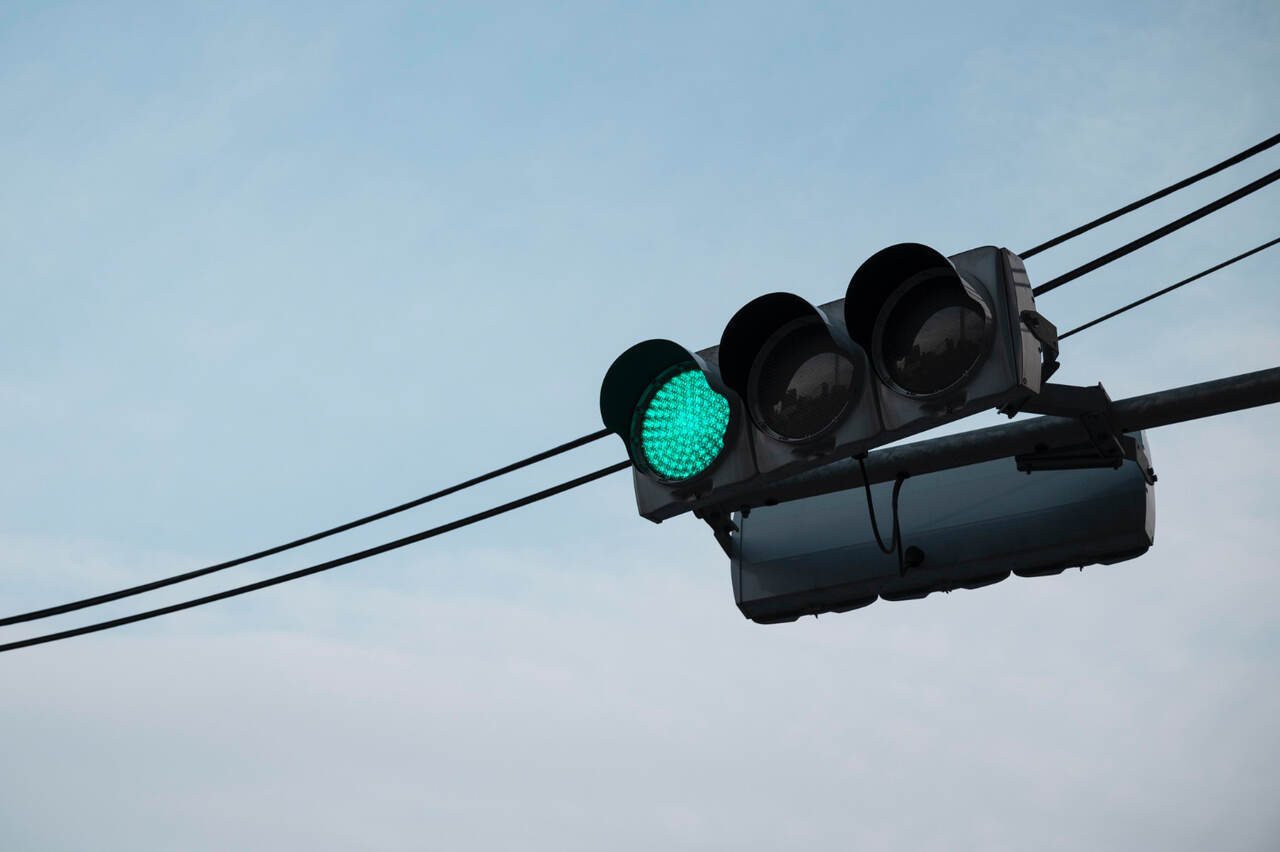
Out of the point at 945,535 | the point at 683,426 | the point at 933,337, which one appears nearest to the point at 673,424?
the point at 683,426

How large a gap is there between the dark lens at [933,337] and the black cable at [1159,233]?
2.73ft

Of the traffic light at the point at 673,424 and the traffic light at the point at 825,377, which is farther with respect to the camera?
the traffic light at the point at 673,424

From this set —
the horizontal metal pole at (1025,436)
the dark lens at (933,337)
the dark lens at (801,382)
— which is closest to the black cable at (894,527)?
the horizontal metal pole at (1025,436)

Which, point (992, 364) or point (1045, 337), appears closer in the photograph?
point (992, 364)

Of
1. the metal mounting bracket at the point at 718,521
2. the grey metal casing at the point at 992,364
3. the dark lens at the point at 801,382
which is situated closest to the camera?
the grey metal casing at the point at 992,364

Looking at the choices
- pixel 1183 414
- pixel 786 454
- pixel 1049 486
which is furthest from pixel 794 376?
pixel 1049 486

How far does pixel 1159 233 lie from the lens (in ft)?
14.8

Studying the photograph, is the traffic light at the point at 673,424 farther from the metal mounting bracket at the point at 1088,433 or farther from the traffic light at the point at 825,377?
the metal mounting bracket at the point at 1088,433

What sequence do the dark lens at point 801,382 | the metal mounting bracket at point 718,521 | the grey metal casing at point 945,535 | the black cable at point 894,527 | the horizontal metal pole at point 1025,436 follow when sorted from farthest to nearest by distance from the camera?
the grey metal casing at point 945,535
the black cable at point 894,527
the metal mounting bracket at point 718,521
the horizontal metal pole at point 1025,436
the dark lens at point 801,382

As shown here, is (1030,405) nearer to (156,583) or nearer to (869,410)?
(869,410)

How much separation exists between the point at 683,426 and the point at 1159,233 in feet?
5.82

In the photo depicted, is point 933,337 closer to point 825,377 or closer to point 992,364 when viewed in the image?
point 992,364

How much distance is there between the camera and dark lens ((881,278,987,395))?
3.43 meters

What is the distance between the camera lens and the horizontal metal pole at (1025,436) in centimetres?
379
